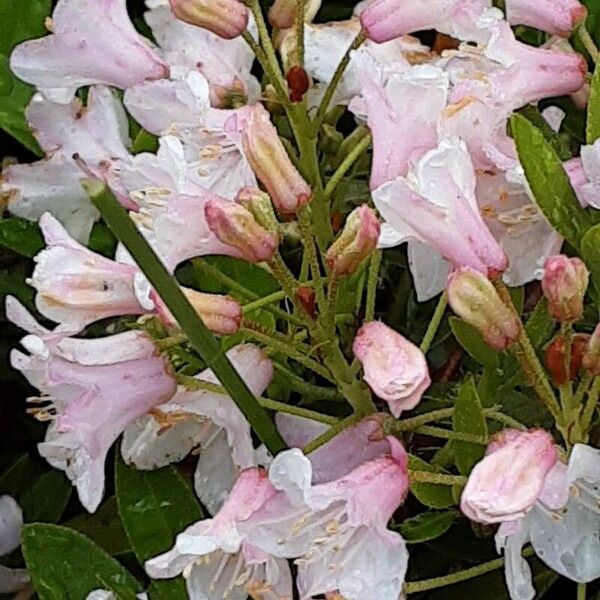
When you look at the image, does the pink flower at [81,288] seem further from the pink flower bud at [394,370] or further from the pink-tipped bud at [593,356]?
the pink-tipped bud at [593,356]

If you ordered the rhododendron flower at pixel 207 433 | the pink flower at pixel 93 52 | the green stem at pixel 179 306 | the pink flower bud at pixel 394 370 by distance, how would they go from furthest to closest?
the pink flower at pixel 93 52 < the rhododendron flower at pixel 207 433 < the pink flower bud at pixel 394 370 < the green stem at pixel 179 306

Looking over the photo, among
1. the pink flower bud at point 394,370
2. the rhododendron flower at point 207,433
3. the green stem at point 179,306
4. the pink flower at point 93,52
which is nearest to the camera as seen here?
the green stem at point 179,306

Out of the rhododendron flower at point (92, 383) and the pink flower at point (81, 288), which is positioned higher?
the pink flower at point (81, 288)

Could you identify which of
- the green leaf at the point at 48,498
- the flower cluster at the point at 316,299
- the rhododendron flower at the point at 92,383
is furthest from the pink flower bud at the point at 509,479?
the green leaf at the point at 48,498

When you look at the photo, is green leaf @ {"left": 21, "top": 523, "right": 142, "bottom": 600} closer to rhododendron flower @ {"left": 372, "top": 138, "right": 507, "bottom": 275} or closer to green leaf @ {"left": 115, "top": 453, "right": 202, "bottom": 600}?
green leaf @ {"left": 115, "top": 453, "right": 202, "bottom": 600}

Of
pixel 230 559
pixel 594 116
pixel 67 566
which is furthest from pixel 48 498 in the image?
pixel 594 116

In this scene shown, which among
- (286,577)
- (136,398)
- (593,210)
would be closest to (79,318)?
(136,398)

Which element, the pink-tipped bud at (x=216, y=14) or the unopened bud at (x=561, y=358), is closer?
the unopened bud at (x=561, y=358)
